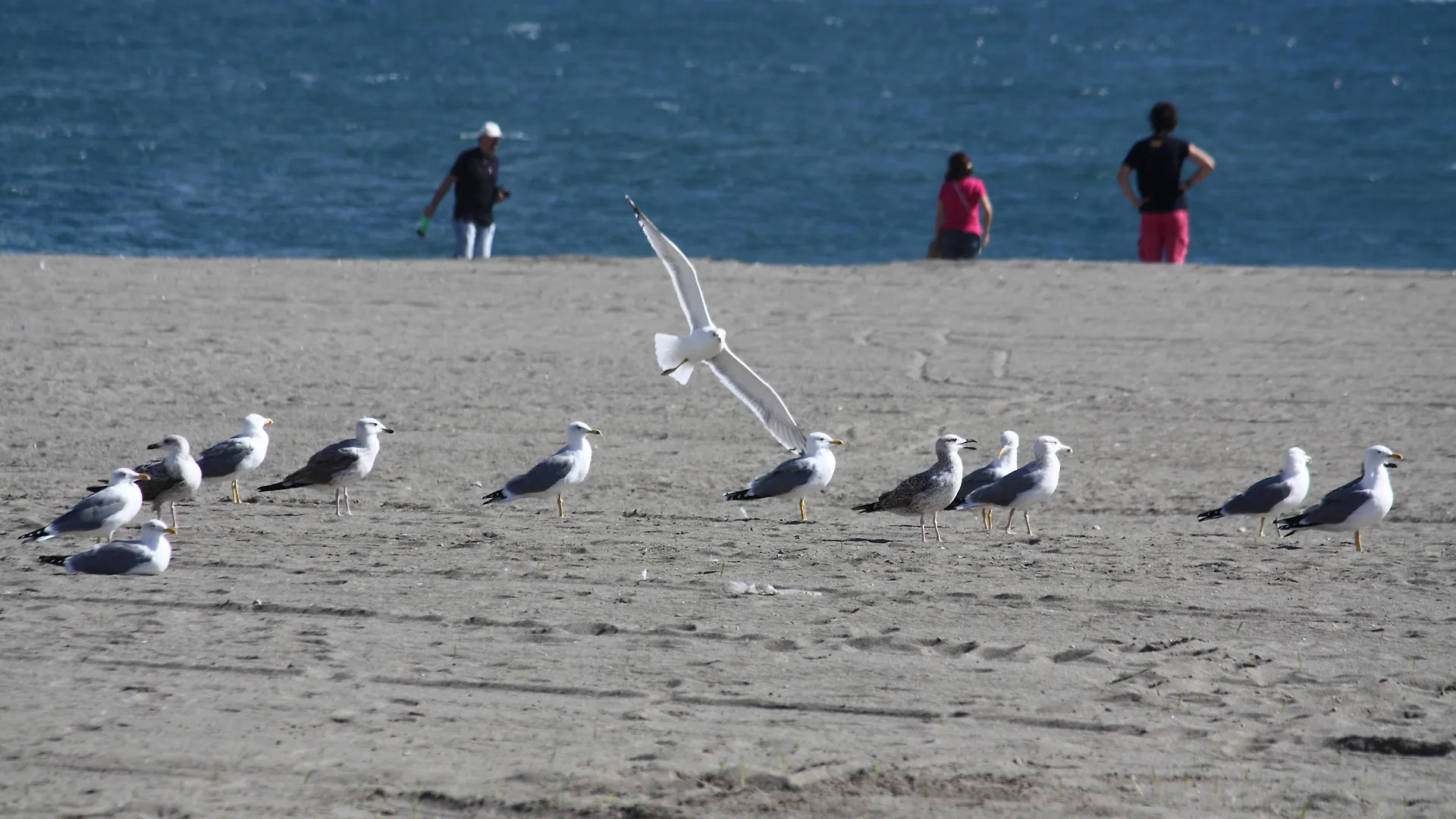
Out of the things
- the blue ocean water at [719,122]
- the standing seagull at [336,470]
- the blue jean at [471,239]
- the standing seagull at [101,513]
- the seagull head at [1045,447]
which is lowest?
the standing seagull at [101,513]

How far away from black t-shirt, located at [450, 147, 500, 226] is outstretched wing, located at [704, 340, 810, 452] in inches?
326

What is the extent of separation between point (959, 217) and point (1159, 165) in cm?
243

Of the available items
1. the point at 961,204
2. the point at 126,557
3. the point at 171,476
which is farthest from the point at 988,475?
the point at 961,204

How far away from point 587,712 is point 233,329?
8.98m

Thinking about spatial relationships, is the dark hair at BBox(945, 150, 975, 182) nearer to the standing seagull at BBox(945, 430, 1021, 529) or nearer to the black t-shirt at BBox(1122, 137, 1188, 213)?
the black t-shirt at BBox(1122, 137, 1188, 213)

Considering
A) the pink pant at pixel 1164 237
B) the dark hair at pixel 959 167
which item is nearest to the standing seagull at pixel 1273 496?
the pink pant at pixel 1164 237

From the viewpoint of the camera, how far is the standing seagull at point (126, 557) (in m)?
7.56

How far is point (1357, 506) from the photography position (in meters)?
8.67

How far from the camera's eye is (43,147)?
128 feet

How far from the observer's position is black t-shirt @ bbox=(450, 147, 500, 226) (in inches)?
685

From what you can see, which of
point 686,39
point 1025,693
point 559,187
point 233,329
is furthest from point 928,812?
point 686,39

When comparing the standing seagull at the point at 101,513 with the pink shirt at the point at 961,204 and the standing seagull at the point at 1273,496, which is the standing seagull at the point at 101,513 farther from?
the pink shirt at the point at 961,204

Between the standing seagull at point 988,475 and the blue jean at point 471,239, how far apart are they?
31.1ft

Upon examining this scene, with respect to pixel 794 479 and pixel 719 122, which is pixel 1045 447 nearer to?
pixel 794 479
